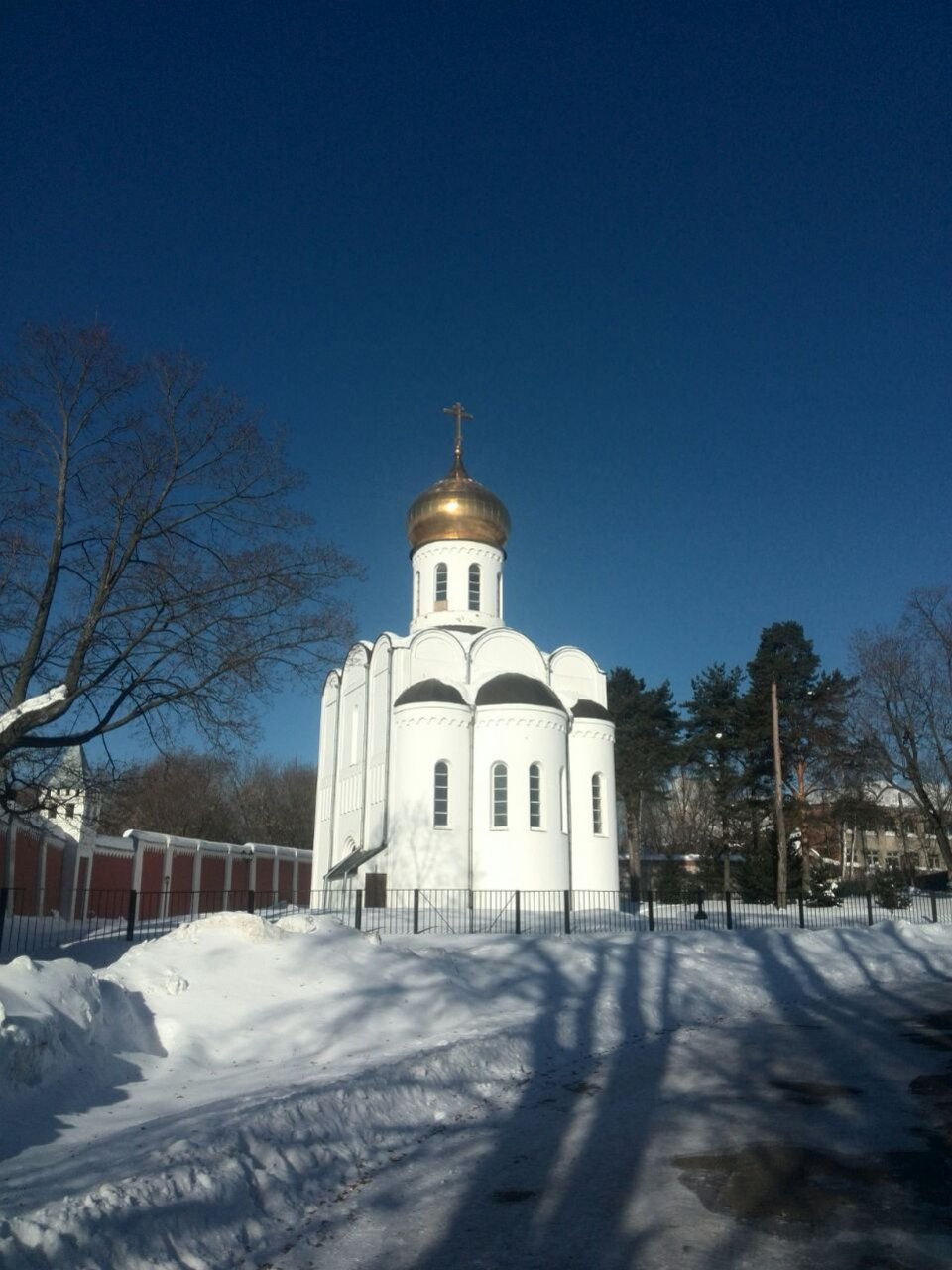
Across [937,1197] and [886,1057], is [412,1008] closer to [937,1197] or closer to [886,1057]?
[886,1057]

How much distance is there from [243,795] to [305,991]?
53.7 m

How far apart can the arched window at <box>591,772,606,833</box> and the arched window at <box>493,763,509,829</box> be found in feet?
9.99

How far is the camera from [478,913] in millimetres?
24156

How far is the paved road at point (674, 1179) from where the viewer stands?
4.86m

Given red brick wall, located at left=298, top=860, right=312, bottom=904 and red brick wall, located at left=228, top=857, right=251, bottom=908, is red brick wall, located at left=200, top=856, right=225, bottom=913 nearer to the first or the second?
red brick wall, located at left=228, top=857, right=251, bottom=908

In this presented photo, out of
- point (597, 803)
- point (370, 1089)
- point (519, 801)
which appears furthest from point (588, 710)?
point (370, 1089)

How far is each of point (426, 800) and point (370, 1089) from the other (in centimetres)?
1988

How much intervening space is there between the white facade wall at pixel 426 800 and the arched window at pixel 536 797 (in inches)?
65.9

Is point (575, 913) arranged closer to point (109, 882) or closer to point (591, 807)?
point (591, 807)

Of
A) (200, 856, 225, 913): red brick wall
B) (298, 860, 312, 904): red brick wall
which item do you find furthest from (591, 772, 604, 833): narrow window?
(298, 860, 312, 904): red brick wall

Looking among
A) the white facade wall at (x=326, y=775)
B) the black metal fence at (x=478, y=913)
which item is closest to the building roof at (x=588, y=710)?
the black metal fence at (x=478, y=913)

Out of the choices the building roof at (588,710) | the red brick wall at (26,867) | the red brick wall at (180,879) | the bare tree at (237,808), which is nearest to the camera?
the red brick wall at (26,867)

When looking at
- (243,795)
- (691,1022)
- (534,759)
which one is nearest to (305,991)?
(691,1022)

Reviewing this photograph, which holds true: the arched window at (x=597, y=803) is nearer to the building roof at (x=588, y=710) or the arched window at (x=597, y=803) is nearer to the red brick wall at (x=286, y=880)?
the building roof at (x=588, y=710)
